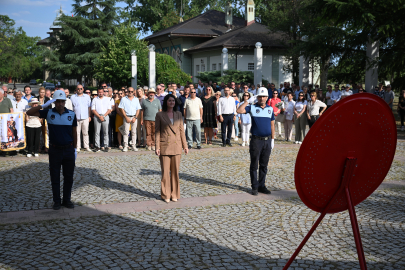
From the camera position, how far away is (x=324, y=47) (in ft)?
68.3

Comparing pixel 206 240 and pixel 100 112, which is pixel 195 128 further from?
pixel 206 240

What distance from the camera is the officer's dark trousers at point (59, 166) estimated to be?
22.4ft

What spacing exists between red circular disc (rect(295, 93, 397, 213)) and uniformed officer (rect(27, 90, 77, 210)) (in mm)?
5283

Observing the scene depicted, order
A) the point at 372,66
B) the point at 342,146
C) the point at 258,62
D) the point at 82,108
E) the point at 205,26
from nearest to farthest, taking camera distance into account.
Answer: the point at 342,146
the point at 82,108
the point at 372,66
the point at 258,62
the point at 205,26

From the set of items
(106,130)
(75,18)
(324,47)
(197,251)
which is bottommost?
(197,251)

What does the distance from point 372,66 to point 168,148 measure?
15.7 m

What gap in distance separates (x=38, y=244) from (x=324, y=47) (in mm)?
18826

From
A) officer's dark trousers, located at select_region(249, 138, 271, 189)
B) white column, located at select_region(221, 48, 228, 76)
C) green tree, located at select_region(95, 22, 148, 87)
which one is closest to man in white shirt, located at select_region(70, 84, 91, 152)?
officer's dark trousers, located at select_region(249, 138, 271, 189)

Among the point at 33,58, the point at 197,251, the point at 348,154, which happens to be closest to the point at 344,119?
the point at 348,154

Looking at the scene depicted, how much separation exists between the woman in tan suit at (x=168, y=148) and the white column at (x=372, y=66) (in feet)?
50.7

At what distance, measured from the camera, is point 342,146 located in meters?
2.56

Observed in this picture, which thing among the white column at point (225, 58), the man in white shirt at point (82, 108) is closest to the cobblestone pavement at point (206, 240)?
the man in white shirt at point (82, 108)

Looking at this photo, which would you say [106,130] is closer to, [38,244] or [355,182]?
[38,244]

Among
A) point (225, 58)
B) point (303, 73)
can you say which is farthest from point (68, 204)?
point (225, 58)
